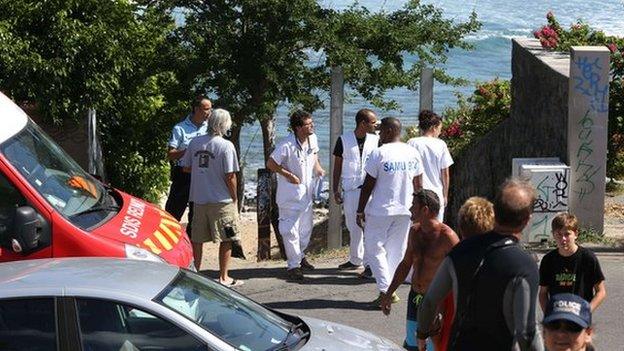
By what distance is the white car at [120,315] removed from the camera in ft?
20.7

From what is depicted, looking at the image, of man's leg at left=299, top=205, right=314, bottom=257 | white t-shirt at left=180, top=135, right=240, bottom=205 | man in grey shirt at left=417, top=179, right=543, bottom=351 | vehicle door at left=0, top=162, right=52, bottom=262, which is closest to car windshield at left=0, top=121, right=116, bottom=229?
vehicle door at left=0, top=162, right=52, bottom=262

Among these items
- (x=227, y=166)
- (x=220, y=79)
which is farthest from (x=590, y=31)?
(x=227, y=166)

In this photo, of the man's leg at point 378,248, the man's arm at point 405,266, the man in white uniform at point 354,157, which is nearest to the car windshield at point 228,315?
the man's arm at point 405,266

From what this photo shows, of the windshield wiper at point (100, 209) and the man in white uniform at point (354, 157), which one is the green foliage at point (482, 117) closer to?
the man in white uniform at point (354, 157)

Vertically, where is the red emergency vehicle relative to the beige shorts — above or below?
above

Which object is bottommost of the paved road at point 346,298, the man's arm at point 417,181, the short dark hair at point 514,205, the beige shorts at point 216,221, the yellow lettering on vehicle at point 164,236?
the paved road at point 346,298

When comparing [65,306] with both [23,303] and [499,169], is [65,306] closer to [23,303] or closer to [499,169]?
[23,303]

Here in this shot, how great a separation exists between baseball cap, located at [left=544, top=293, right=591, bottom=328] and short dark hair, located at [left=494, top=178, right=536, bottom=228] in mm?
800

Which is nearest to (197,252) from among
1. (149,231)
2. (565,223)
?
(149,231)

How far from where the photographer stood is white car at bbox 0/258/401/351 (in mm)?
6324

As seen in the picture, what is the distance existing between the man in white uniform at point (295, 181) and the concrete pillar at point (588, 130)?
276cm

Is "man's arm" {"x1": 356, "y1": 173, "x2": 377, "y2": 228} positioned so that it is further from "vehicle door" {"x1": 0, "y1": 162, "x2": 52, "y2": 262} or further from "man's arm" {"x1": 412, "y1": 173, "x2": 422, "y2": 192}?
"vehicle door" {"x1": 0, "y1": 162, "x2": 52, "y2": 262}

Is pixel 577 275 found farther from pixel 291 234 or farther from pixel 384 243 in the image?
pixel 291 234

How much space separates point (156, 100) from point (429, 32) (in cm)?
515
